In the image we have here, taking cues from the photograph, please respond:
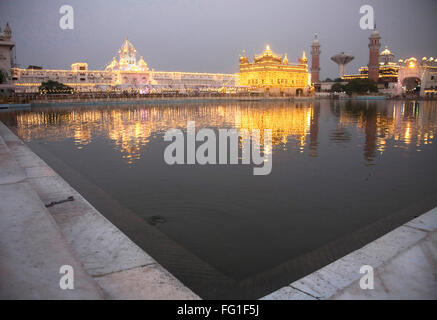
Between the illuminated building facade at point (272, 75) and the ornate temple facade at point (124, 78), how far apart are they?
5.59 meters

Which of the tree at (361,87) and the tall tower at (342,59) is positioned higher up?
the tall tower at (342,59)

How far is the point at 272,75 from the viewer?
81062 millimetres

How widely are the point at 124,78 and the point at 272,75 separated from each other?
33317 mm

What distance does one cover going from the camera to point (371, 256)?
12.5 feet

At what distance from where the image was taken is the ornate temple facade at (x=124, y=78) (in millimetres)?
69562

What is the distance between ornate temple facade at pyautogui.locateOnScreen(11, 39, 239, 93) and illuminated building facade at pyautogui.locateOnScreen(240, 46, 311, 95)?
559 cm

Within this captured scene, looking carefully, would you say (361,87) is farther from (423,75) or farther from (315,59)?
(315,59)

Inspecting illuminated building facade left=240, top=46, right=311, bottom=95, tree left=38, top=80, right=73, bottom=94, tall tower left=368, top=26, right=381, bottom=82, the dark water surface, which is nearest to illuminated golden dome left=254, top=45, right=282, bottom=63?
illuminated building facade left=240, top=46, right=311, bottom=95

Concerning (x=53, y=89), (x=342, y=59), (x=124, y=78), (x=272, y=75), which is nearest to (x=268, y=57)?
(x=272, y=75)

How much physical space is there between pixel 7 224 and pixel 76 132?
42.9 feet

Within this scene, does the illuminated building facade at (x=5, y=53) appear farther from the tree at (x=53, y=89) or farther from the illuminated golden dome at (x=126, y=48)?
the illuminated golden dome at (x=126, y=48)

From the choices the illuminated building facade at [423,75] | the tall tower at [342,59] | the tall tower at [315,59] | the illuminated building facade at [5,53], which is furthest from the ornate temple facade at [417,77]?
the illuminated building facade at [5,53]

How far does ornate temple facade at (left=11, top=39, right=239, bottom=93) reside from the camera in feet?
228
